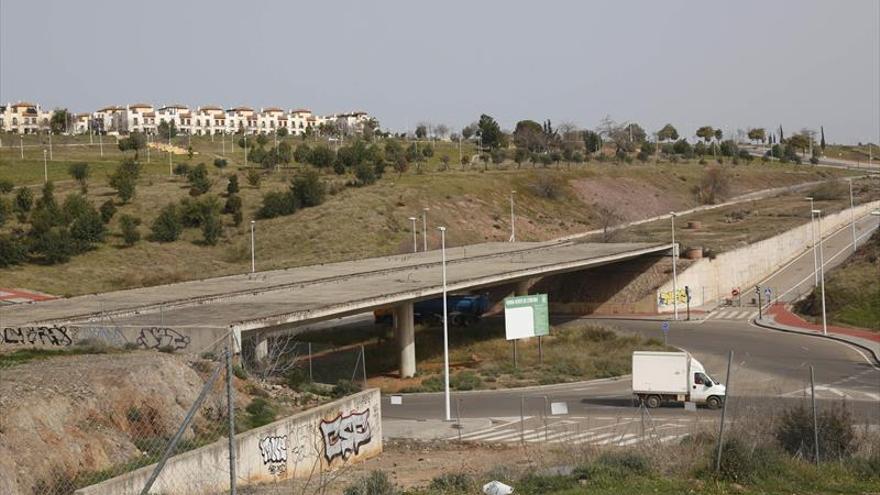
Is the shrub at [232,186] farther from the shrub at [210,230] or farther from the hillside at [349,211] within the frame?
the shrub at [210,230]

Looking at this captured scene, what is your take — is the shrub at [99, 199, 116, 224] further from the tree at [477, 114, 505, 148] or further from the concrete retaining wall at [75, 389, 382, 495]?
the tree at [477, 114, 505, 148]

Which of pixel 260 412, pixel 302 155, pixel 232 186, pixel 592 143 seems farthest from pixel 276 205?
pixel 592 143

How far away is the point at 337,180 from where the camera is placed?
11962 cm

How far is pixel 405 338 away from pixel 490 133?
132785 millimetres

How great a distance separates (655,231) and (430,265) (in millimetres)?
49787

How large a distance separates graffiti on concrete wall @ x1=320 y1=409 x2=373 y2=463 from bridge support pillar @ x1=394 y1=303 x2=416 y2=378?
20725 millimetres

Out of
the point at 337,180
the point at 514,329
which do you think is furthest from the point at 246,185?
the point at 514,329

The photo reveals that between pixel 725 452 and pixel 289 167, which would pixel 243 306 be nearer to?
pixel 725 452

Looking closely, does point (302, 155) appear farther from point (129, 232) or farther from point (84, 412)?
point (84, 412)

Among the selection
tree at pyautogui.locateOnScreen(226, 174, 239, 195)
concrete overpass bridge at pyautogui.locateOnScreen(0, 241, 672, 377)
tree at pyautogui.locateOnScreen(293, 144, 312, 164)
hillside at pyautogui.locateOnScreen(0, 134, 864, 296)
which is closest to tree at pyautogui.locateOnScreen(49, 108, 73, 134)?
hillside at pyautogui.locateOnScreen(0, 134, 864, 296)

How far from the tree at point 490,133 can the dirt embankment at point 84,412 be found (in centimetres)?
15511

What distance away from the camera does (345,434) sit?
29.7 m

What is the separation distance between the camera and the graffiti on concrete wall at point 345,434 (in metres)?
→ 28.6

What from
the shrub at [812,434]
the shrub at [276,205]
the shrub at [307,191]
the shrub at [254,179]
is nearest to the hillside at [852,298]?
the shrub at [812,434]
